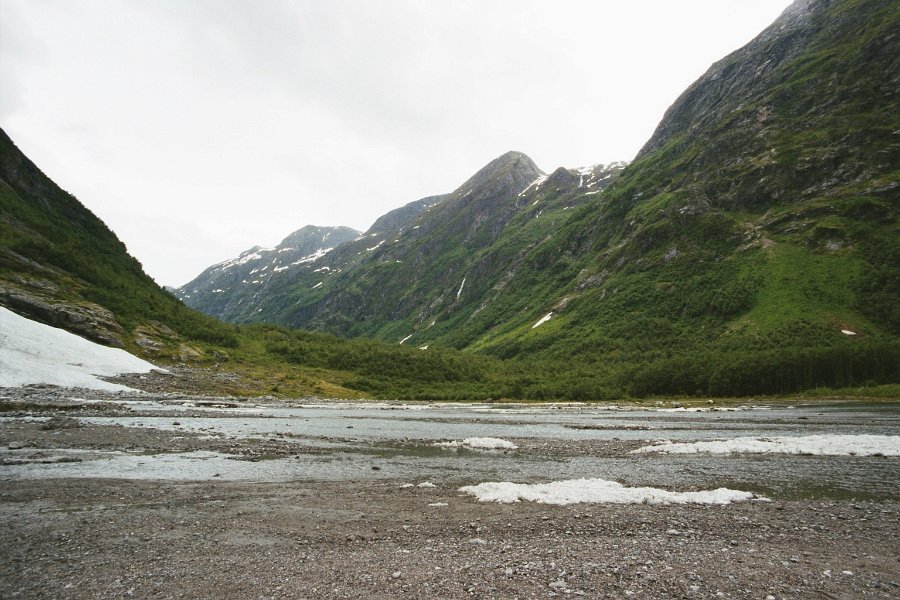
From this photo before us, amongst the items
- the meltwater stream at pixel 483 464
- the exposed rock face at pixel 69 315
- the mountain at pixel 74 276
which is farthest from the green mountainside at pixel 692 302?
the meltwater stream at pixel 483 464

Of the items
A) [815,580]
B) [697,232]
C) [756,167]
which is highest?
[756,167]

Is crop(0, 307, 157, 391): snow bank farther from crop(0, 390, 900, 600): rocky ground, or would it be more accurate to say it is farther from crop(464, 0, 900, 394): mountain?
crop(464, 0, 900, 394): mountain

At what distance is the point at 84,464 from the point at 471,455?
2289cm

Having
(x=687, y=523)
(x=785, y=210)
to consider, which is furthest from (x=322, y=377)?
(x=785, y=210)

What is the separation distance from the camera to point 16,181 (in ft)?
412

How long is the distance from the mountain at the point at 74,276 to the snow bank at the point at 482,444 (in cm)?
8497

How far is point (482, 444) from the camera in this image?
36250 mm

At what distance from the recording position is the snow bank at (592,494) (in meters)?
18.6

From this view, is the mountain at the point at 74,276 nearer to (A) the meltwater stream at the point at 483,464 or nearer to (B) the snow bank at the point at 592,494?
(A) the meltwater stream at the point at 483,464

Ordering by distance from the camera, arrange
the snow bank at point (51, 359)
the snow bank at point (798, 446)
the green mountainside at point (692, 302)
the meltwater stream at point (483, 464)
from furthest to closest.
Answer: the green mountainside at point (692, 302), the snow bank at point (51, 359), the snow bank at point (798, 446), the meltwater stream at point (483, 464)

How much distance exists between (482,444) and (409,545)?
24.1 meters

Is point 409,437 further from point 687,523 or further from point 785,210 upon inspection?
point 785,210

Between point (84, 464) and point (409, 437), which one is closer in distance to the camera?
point (84, 464)

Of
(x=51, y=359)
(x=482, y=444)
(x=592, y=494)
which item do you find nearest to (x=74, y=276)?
(x=51, y=359)
